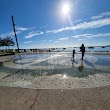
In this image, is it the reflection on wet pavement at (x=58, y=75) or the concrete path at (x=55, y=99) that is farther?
the reflection on wet pavement at (x=58, y=75)

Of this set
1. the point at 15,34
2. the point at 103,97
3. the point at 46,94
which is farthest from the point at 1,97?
the point at 15,34

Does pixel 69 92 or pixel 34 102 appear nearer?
pixel 34 102

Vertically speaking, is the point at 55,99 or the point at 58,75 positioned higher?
the point at 55,99

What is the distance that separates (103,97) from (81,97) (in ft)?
2.40

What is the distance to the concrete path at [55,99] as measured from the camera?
336cm

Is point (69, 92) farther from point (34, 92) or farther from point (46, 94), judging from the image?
point (34, 92)

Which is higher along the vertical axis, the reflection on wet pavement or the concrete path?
the concrete path

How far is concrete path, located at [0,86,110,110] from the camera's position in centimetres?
336

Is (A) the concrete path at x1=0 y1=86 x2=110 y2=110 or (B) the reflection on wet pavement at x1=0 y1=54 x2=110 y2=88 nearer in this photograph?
(A) the concrete path at x1=0 y1=86 x2=110 y2=110

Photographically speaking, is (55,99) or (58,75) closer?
(55,99)

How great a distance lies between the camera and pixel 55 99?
3.79 metres

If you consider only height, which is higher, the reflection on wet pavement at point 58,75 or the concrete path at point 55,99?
the concrete path at point 55,99

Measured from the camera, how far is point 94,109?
3.19 meters

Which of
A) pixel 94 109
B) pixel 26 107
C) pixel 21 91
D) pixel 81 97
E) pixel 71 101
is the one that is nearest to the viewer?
pixel 94 109
